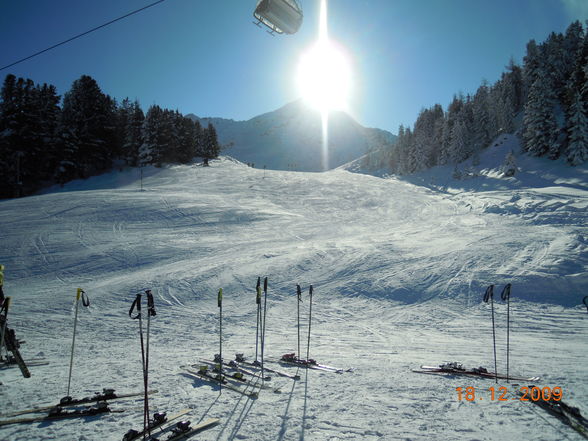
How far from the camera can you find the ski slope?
5.92 m

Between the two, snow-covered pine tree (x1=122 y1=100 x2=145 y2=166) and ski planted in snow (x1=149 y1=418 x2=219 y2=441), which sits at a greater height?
snow-covered pine tree (x1=122 y1=100 x2=145 y2=166)

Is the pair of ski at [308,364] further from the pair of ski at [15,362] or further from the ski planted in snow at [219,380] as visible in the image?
the pair of ski at [15,362]

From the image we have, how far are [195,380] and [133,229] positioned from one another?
68.0 feet

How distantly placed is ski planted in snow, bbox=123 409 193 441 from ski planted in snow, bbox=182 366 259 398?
3.94ft

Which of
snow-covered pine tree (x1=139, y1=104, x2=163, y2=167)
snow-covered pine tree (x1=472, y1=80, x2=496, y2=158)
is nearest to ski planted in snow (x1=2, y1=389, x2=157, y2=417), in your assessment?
snow-covered pine tree (x1=139, y1=104, x2=163, y2=167)

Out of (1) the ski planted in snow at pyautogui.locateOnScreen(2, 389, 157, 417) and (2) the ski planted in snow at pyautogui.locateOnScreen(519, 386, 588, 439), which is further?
(1) the ski planted in snow at pyautogui.locateOnScreen(2, 389, 157, 417)

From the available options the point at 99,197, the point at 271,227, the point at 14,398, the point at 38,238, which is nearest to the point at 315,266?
the point at 271,227

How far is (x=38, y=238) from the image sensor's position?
2234 centimetres

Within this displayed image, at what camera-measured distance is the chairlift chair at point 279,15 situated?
936 centimetres

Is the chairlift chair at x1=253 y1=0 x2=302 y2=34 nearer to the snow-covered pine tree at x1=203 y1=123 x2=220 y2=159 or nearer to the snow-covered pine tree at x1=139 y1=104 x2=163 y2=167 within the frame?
the snow-covered pine tree at x1=139 y1=104 x2=163 y2=167

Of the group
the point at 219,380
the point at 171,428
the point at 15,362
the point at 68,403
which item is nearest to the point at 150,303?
the point at 171,428

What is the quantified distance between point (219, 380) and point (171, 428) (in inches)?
83.0

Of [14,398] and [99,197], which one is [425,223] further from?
[99,197]

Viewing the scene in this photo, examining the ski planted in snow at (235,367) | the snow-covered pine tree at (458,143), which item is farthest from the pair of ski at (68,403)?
the snow-covered pine tree at (458,143)
